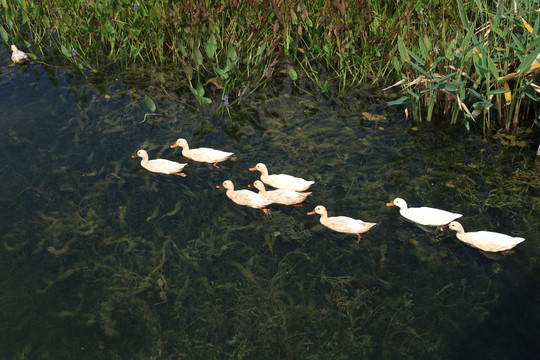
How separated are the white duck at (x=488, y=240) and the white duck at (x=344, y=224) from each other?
1.01 meters

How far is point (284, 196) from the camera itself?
6.36m

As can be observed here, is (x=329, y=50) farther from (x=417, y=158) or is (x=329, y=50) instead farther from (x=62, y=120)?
(x=62, y=120)

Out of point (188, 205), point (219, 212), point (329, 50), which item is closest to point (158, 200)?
point (188, 205)

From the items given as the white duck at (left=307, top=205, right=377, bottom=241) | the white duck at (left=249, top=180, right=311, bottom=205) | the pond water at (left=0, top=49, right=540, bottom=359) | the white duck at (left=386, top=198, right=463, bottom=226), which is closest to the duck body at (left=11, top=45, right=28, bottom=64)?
the pond water at (left=0, top=49, right=540, bottom=359)

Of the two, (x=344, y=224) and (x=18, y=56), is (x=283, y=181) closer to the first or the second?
(x=344, y=224)

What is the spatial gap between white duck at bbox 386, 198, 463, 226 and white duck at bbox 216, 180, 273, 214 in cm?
170

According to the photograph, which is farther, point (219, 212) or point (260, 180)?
point (260, 180)

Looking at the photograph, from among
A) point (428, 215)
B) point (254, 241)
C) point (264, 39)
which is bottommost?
point (254, 241)

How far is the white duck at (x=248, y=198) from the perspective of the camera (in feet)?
20.7

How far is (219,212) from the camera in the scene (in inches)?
250

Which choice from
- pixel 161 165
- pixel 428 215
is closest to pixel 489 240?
pixel 428 215

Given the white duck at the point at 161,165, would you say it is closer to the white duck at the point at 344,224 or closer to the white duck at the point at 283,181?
the white duck at the point at 283,181

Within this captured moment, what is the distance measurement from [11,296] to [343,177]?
4.26 m

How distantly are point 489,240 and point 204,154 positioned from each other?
3870mm
